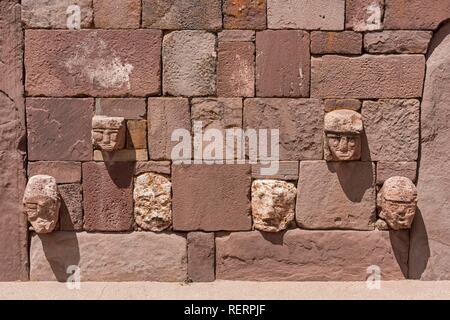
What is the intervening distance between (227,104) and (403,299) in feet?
7.57

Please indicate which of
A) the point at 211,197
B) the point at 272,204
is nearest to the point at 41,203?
the point at 211,197

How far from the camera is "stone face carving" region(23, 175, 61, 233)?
5109mm

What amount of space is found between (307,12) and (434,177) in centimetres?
192

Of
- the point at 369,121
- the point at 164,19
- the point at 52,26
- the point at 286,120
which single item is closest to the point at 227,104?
the point at 286,120

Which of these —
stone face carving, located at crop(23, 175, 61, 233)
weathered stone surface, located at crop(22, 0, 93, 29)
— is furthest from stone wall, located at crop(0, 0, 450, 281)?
stone face carving, located at crop(23, 175, 61, 233)

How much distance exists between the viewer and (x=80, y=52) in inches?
204

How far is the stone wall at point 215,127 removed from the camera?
516 cm

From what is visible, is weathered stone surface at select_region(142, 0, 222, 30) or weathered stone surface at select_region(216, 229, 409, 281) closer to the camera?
weathered stone surface at select_region(142, 0, 222, 30)

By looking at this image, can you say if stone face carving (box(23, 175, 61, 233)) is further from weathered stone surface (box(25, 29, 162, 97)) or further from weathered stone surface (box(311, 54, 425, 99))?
weathered stone surface (box(311, 54, 425, 99))

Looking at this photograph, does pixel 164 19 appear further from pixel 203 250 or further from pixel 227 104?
pixel 203 250

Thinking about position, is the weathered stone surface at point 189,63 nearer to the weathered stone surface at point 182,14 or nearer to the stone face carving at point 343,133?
the weathered stone surface at point 182,14

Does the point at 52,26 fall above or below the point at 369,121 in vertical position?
above
